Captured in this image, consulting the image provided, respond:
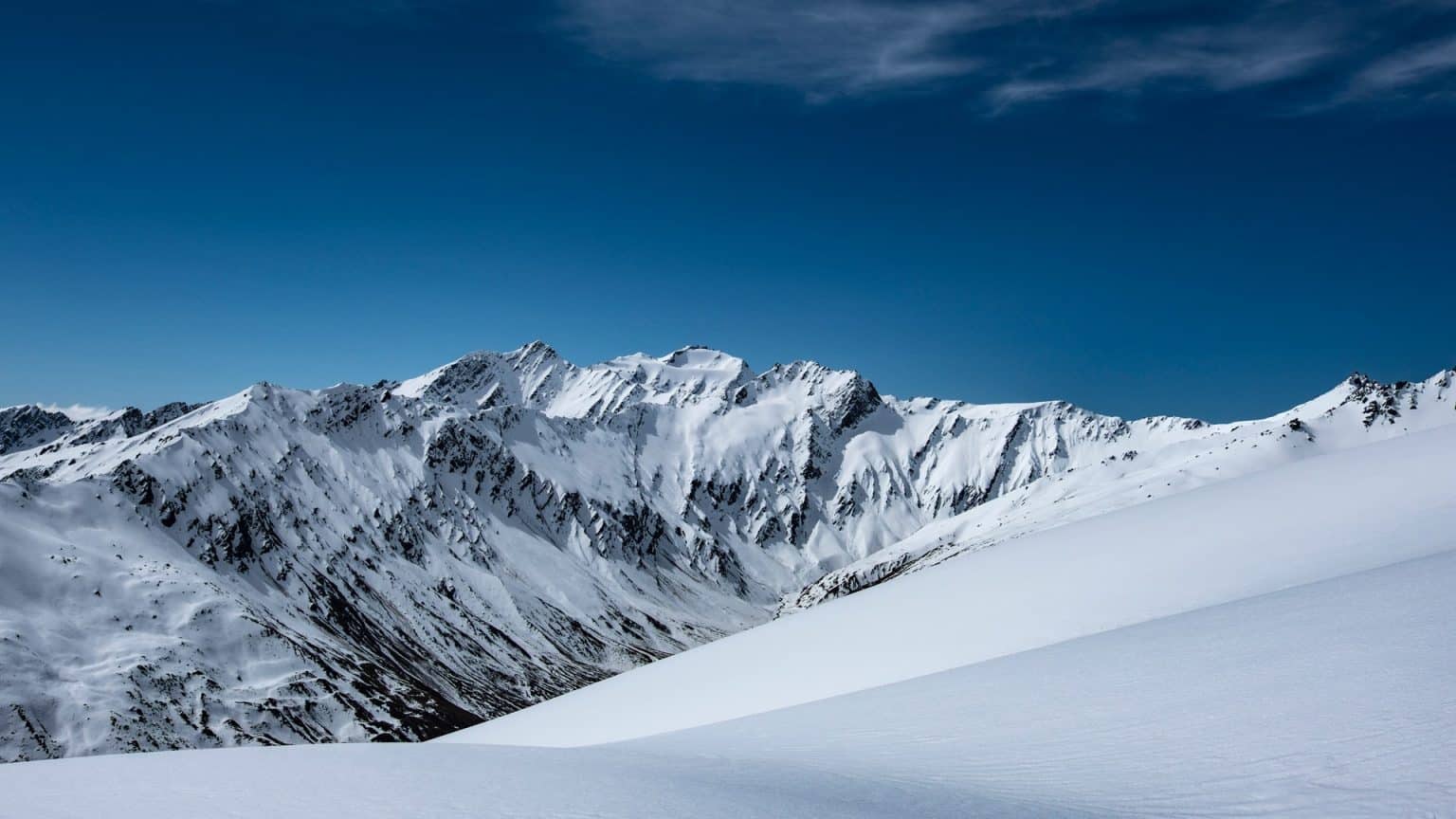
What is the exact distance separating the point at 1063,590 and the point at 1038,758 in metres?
16.8

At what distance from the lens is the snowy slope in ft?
32.5

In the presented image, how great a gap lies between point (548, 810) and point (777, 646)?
23.9m

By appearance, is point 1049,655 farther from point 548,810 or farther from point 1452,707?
point 548,810

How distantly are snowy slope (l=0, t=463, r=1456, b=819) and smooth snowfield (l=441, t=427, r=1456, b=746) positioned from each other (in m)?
5.57

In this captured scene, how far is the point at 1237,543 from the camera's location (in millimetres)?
28734

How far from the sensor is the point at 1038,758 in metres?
13.4

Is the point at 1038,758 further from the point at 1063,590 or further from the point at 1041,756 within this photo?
the point at 1063,590

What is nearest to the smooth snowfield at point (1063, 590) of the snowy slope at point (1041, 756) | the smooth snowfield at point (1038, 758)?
the snowy slope at point (1041, 756)

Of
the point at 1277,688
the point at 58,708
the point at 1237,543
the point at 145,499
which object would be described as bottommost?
the point at 58,708

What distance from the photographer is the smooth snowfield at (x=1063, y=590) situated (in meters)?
25.3

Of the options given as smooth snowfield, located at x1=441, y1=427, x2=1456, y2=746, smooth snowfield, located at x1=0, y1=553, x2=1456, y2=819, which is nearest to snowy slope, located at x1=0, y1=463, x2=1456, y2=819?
smooth snowfield, located at x1=0, y1=553, x2=1456, y2=819

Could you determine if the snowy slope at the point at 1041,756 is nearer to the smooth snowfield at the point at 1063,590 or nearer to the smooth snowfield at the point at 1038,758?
the smooth snowfield at the point at 1038,758

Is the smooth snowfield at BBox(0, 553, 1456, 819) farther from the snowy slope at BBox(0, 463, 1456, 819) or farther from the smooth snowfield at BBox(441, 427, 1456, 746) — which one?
the smooth snowfield at BBox(441, 427, 1456, 746)

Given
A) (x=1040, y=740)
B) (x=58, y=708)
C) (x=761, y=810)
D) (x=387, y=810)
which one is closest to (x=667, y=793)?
(x=761, y=810)
